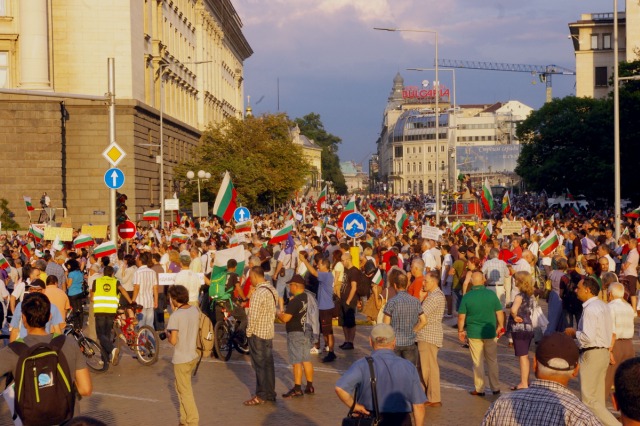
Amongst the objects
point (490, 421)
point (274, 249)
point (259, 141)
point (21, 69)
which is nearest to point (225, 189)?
point (274, 249)

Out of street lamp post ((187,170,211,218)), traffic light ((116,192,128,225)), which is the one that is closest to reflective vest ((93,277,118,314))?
traffic light ((116,192,128,225))

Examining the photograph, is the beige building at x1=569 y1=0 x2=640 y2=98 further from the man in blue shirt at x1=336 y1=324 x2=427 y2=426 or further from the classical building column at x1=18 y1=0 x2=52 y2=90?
the man in blue shirt at x1=336 y1=324 x2=427 y2=426

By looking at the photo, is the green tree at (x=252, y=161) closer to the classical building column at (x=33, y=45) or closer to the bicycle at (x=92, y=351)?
the classical building column at (x=33, y=45)

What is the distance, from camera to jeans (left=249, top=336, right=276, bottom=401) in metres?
13.6

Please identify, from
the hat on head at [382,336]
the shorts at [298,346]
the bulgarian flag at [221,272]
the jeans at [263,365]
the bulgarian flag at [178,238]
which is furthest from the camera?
the bulgarian flag at [178,238]

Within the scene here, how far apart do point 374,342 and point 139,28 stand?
45703 millimetres

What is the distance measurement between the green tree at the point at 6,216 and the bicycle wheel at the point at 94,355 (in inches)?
1164

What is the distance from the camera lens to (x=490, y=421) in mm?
5277

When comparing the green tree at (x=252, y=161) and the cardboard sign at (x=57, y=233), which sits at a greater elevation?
the green tree at (x=252, y=161)

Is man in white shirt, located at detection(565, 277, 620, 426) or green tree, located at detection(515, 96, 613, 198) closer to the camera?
man in white shirt, located at detection(565, 277, 620, 426)

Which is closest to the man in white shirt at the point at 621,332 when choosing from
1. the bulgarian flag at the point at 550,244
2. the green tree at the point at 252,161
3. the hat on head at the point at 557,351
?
the hat on head at the point at 557,351

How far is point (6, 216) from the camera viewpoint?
45.5 meters

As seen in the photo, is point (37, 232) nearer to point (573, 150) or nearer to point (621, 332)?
point (621, 332)

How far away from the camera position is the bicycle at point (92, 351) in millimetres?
16281
